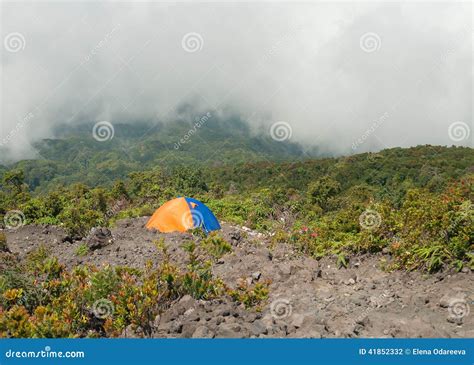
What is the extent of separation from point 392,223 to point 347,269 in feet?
5.10

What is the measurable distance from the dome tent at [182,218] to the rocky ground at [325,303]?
140 inches

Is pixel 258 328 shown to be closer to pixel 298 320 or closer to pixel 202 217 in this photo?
pixel 298 320

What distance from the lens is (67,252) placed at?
11922 millimetres

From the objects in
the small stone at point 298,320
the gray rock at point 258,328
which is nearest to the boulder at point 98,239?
the gray rock at point 258,328

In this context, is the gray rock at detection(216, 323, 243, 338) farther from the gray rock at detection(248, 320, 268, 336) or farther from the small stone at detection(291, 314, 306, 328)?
the small stone at detection(291, 314, 306, 328)

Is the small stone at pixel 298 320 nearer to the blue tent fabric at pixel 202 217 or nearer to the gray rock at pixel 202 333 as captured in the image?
the gray rock at pixel 202 333

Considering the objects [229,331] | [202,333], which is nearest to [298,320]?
[229,331]

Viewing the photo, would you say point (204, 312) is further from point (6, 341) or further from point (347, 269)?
point (347, 269)

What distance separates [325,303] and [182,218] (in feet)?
26.5

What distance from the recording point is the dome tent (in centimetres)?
1353

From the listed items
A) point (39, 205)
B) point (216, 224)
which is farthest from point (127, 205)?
point (216, 224)

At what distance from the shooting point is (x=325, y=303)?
20.4 feet

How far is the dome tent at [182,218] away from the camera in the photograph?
13531mm

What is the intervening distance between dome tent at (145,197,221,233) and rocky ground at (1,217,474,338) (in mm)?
3555
